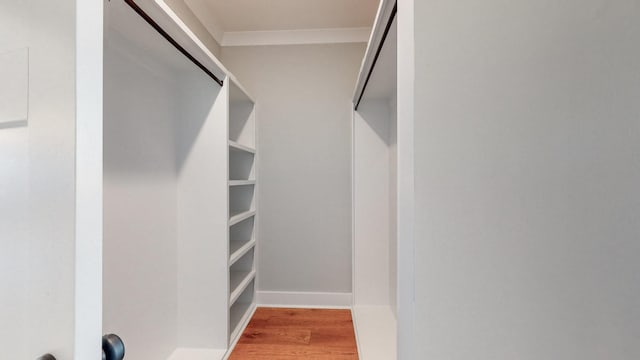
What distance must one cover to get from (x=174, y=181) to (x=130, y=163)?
378 millimetres

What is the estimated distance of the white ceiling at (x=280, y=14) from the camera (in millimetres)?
2027

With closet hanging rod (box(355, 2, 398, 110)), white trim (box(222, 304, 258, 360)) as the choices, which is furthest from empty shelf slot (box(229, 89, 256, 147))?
white trim (box(222, 304, 258, 360))

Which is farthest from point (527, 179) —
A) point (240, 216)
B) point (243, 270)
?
point (243, 270)

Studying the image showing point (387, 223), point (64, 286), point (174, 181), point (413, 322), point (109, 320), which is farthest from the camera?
point (387, 223)

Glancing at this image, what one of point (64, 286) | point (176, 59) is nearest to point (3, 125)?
point (64, 286)

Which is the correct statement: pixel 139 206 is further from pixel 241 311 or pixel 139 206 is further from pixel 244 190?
pixel 241 311

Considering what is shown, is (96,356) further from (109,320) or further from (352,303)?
(352,303)

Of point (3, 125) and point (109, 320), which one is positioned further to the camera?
point (109, 320)

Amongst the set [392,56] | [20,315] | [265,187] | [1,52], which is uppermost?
[392,56]

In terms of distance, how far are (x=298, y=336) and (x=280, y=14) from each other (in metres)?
2.39

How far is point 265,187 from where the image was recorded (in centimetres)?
247

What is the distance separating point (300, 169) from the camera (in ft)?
8.08

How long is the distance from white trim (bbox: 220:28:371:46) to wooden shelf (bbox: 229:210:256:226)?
4.79ft

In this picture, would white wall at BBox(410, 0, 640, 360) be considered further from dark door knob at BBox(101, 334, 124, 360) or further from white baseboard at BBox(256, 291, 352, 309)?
white baseboard at BBox(256, 291, 352, 309)
